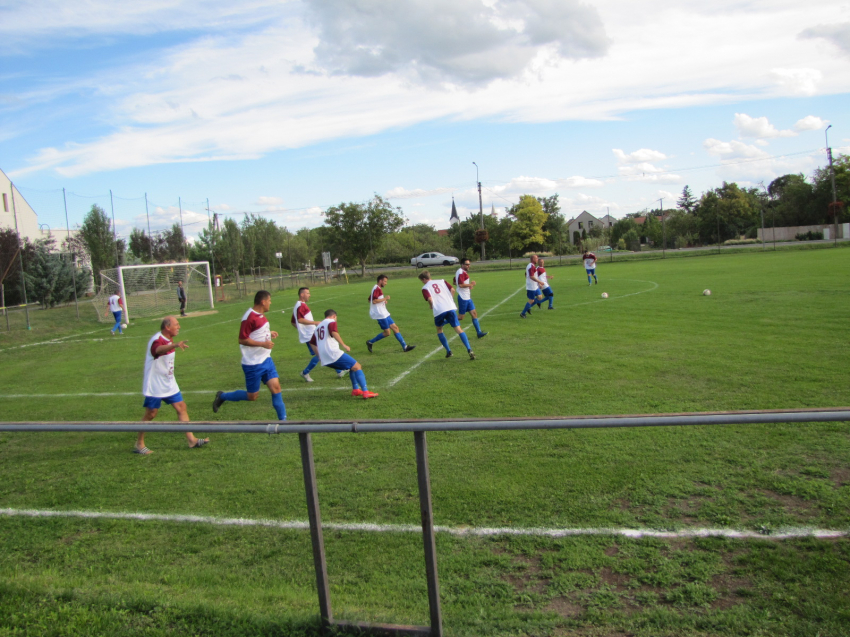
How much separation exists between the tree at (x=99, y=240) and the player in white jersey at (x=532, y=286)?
3651 centimetres

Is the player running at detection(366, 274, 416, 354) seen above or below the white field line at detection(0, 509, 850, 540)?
above

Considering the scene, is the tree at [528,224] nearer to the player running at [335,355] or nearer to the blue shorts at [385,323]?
the blue shorts at [385,323]

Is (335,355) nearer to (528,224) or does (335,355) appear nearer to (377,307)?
(377,307)

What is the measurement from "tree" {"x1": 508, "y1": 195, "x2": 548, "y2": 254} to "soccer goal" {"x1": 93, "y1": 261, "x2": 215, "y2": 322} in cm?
4035

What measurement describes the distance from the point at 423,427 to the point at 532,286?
17.3 meters

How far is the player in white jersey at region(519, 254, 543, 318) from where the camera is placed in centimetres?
1906

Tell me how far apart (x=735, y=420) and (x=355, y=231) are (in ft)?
170

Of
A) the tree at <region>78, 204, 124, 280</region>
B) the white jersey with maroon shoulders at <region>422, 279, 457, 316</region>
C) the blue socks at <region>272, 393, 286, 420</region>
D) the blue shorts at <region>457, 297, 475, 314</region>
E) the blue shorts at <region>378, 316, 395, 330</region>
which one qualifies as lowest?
the blue socks at <region>272, 393, 286, 420</region>

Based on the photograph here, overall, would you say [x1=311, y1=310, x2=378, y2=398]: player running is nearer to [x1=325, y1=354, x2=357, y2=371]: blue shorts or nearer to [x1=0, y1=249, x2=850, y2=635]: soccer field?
[x1=325, y1=354, x2=357, y2=371]: blue shorts

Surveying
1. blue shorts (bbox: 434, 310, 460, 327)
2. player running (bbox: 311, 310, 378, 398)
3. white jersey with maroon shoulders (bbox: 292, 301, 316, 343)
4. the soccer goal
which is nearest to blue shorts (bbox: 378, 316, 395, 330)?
blue shorts (bbox: 434, 310, 460, 327)

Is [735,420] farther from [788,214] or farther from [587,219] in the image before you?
→ [587,219]

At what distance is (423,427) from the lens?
8.97 feet

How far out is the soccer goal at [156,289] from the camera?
33531 mm

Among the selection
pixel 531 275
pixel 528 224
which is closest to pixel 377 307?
pixel 531 275
